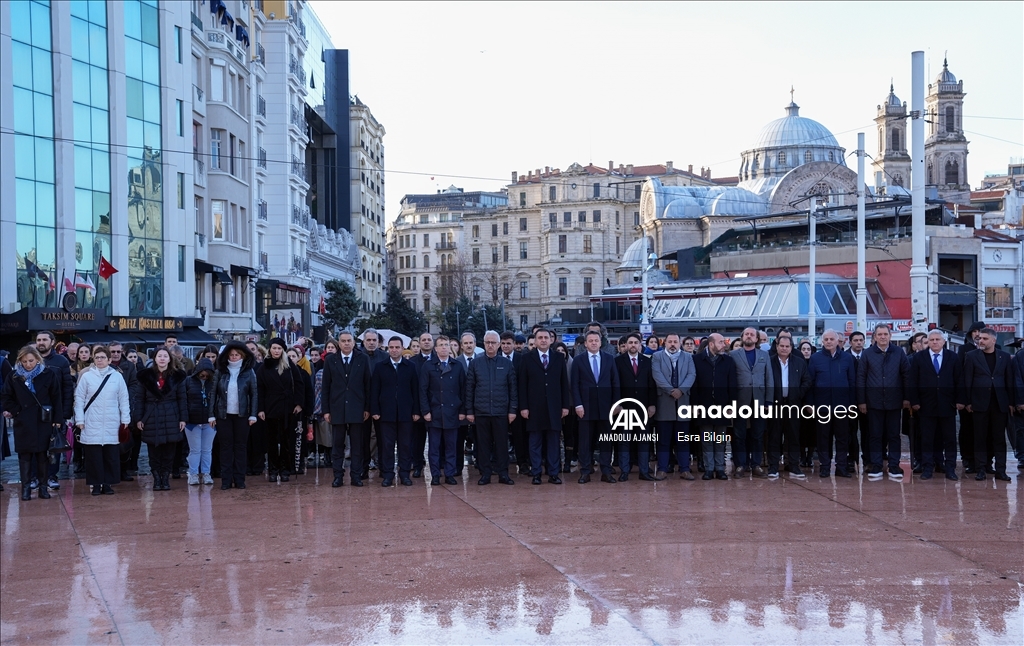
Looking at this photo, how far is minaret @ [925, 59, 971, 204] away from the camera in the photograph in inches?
4178

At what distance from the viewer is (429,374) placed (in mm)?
13070

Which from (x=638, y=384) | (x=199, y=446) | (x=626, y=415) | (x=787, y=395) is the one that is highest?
(x=638, y=384)

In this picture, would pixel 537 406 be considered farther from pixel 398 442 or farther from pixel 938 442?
pixel 938 442

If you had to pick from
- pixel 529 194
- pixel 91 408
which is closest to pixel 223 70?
pixel 91 408

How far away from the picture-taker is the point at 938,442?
13.6 metres

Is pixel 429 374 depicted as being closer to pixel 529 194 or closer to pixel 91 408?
pixel 91 408

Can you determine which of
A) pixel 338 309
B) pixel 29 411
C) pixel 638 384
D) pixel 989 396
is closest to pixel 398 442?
pixel 638 384

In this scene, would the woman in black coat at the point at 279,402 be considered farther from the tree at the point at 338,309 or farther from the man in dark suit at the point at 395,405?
the tree at the point at 338,309

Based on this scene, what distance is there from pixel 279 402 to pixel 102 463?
7.38 feet

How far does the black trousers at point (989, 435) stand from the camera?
43.3 feet

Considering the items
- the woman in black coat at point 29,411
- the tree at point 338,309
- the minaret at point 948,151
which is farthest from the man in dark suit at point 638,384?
the minaret at point 948,151

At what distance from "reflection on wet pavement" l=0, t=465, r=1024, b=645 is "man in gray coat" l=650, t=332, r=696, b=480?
1236mm

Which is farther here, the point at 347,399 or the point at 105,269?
the point at 105,269

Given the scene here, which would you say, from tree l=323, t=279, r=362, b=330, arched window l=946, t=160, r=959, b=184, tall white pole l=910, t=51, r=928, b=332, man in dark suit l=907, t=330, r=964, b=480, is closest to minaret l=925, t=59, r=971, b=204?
arched window l=946, t=160, r=959, b=184
